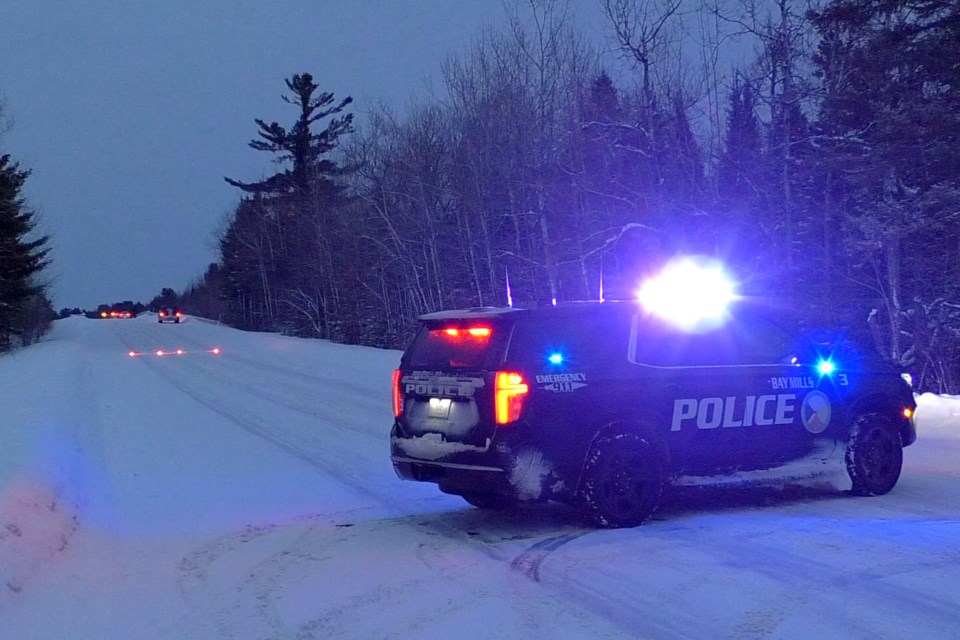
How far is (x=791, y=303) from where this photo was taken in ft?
65.6

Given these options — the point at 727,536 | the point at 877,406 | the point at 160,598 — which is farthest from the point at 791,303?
the point at 160,598

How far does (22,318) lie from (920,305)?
39.1m

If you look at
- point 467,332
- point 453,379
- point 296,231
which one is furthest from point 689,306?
point 296,231

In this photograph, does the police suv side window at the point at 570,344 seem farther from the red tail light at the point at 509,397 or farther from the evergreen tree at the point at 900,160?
the evergreen tree at the point at 900,160

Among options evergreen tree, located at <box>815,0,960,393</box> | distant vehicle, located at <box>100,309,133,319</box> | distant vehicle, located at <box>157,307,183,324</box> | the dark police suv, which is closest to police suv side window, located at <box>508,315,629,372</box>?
the dark police suv

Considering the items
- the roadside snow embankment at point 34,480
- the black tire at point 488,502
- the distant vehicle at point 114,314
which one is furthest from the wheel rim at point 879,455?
the distant vehicle at point 114,314

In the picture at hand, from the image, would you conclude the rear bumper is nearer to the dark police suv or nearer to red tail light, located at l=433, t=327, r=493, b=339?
the dark police suv

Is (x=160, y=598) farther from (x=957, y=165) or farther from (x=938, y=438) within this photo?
(x=957, y=165)

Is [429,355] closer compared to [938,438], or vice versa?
[429,355]

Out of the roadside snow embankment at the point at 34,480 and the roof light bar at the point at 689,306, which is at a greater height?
the roof light bar at the point at 689,306

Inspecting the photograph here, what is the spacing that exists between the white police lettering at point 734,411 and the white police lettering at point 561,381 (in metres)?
0.87

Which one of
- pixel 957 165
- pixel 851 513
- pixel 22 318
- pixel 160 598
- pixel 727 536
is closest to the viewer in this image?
pixel 160 598

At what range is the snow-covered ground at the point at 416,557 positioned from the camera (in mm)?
4969

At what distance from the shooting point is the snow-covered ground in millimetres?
4969
